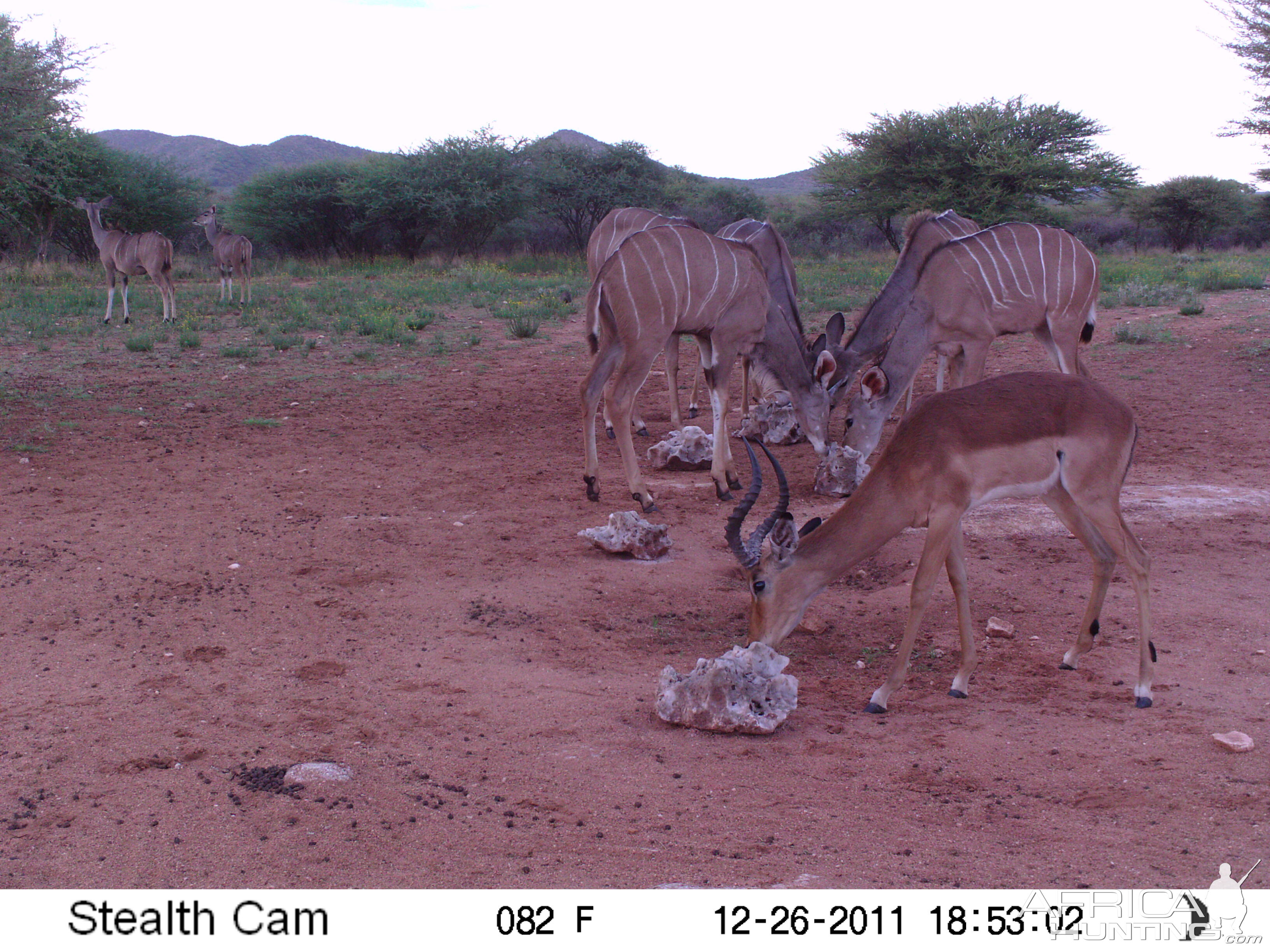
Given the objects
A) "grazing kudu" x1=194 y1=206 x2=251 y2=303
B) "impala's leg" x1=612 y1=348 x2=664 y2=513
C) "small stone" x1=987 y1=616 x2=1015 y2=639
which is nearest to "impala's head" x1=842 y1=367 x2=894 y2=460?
"impala's leg" x1=612 y1=348 x2=664 y2=513

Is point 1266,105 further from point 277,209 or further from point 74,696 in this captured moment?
point 277,209

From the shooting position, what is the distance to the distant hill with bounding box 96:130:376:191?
8625 cm

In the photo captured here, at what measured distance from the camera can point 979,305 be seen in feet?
29.3

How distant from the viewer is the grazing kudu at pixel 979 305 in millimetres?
8867

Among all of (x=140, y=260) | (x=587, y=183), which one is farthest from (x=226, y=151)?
(x=140, y=260)

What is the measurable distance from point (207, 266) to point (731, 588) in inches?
1119

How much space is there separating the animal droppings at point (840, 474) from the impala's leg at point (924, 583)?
3.25 metres

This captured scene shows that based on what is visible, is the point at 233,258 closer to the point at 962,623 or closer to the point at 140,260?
the point at 140,260

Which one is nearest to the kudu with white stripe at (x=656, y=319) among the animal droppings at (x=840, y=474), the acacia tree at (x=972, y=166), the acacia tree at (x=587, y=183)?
the animal droppings at (x=840, y=474)

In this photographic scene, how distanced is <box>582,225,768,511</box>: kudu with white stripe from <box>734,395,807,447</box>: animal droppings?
63.1 inches

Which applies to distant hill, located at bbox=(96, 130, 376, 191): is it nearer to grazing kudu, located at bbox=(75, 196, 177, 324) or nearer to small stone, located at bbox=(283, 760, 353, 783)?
grazing kudu, located at bbox=(75, 196, 177, 324)

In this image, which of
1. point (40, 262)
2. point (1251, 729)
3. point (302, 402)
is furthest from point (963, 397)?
point (40, 262)

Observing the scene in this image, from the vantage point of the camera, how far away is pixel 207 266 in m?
30.1

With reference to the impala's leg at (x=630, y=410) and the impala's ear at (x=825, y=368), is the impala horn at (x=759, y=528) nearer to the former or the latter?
the impala's leg at (x=630, y=410)
